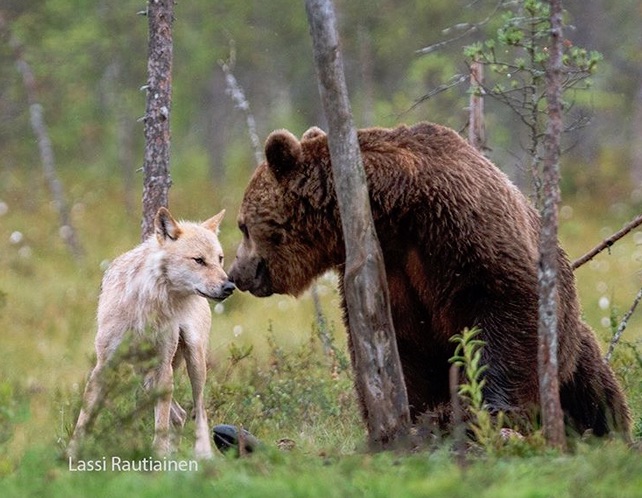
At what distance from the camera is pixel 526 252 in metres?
6.21

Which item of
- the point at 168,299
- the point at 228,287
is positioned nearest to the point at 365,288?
the point at 228,287

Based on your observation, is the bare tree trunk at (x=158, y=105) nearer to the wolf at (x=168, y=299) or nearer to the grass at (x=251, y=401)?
the wolf at (x=168, y=299)

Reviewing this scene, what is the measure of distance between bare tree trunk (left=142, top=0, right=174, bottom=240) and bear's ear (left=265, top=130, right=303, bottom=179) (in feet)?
5.83

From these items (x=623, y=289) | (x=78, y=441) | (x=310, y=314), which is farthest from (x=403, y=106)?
(x=78, y=441)

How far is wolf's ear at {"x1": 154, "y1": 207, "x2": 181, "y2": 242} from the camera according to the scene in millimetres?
7188

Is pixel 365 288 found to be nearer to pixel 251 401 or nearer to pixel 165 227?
pixel 165 227

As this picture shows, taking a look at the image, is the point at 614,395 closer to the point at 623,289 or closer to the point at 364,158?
the point at 364,158

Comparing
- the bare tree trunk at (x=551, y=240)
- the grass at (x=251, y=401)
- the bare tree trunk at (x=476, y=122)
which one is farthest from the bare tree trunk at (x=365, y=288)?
the bare tree trunk at (x=476, y=122)

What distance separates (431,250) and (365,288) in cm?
54

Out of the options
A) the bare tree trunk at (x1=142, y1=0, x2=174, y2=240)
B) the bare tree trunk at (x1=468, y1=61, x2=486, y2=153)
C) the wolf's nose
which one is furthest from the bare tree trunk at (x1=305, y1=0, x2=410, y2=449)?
the bare tree trunk at (x1=468, y1=61, x2=486, y2=153)

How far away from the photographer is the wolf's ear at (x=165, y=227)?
7.19m

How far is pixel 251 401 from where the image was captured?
782 centimetres

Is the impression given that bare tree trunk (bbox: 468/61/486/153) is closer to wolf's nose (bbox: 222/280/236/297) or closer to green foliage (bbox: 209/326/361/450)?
green foliage (bbox: 209/326/361/450)

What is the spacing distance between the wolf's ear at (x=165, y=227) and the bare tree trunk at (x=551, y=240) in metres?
2.69
